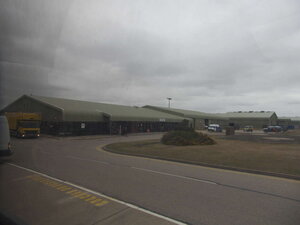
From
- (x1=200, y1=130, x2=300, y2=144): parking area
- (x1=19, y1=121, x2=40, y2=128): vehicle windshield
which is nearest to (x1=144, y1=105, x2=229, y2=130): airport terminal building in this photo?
(x1=200, y1=130, x2=300, y2=144): parking area

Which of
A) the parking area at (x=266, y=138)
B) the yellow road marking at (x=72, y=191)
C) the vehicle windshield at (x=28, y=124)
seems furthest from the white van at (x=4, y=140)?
the parking area at (x=266, y=138)

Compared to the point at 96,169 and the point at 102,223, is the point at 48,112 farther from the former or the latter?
the point at 102,223

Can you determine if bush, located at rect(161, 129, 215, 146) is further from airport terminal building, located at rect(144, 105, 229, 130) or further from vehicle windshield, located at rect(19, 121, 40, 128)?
airport terminal building, located at rect(144, 105, 229, 130)

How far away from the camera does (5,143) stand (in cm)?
Result: 1112

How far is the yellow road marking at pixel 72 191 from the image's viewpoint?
19.7ft

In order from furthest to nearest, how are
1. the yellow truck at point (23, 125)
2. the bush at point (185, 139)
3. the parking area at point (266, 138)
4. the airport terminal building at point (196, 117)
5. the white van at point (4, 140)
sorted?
1. the airport terminal building at point (196, 117)
2. the parking area at point (266, 138)
3. the yellow truck at point (23, 125)
4. the bush at point (185, 139)
5. the white van at point (4, 140)

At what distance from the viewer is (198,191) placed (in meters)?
7.13

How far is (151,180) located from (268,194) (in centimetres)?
393

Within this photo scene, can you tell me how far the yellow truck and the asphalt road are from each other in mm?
18655

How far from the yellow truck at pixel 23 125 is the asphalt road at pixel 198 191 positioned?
18.7 metres

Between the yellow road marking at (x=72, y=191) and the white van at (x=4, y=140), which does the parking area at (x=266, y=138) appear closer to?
the yellow road marking at (x=72, y=191)

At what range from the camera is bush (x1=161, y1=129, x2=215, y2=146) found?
2214 centimetres

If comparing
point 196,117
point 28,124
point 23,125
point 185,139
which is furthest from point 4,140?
point 196,117

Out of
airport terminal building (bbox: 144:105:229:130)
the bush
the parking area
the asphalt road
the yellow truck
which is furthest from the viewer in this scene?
airport terminal building (bbox: 144:105:229:130)
